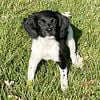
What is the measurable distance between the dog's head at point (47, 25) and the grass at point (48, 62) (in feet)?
1.59

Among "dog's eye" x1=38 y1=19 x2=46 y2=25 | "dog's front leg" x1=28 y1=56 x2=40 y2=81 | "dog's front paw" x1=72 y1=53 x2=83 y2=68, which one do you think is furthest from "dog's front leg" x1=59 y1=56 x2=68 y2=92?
"dog's eye" x1=38 y1=19 x2=46 y2=25

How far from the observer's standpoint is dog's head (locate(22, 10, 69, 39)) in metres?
5.02

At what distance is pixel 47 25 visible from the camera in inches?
198

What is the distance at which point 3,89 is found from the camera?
186 inches

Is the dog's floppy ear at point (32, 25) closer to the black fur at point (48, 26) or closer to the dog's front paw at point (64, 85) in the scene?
the black fur at point (48, 26)

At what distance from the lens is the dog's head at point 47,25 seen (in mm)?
5023

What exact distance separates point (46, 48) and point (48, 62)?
1.15 ft

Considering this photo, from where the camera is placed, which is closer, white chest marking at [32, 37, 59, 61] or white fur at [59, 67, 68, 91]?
white fur at [59, 67, 68, 91]

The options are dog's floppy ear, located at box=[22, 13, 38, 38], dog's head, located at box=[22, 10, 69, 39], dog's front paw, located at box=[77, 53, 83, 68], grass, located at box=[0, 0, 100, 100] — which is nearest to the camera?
grass, located at box=[0, 0, 100, 100]

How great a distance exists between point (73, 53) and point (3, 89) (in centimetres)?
153

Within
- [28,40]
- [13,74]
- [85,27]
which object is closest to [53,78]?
[13,74]

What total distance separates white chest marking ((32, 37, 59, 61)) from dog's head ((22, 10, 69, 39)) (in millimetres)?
88

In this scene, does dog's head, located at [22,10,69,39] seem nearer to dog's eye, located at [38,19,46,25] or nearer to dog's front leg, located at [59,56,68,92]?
dog's eye, located at [38,19,46,25]

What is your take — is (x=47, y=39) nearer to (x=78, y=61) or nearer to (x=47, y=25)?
(x=47, y=25)
